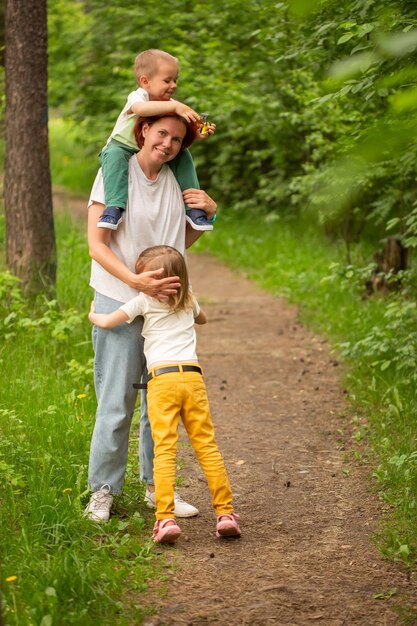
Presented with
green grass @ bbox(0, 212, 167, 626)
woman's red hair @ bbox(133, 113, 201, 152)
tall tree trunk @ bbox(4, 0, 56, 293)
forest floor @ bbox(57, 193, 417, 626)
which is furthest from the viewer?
tall tree trunk @ bbox(4, 0, 56, 293)

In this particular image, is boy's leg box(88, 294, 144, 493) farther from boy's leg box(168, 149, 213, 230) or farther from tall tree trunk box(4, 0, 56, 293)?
tall tree trunk box(4, 0, 56, 293)

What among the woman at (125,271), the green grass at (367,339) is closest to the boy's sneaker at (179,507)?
the woman at (125,271)

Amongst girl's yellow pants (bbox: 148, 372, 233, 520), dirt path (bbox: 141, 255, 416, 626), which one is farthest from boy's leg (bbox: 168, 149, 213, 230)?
dirt path (bbox: 141, 255, 416, 626)

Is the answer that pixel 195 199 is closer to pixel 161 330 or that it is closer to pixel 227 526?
pixel 161 330

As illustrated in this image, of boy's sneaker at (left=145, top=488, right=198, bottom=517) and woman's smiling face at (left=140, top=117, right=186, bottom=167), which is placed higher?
woman's smiling face at (left=140, top=117, right=186, bottom=167)

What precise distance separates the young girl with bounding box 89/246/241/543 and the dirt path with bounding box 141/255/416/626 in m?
0.25

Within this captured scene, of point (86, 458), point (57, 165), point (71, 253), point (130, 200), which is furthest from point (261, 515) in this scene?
point (57, 165)

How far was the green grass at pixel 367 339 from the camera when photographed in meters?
4.82

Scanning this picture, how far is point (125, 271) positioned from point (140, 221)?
0.27 metres

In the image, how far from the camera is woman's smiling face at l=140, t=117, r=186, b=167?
403 cm

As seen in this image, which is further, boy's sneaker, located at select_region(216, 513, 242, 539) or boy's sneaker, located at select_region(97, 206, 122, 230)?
boy's sneaker, located at select_region(216, 513, 242, 539)

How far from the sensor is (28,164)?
757 cm

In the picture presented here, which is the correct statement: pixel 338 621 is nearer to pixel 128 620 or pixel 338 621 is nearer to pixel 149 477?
pixel 128 620

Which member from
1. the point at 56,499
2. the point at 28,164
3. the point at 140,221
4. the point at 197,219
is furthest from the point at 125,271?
the point at 28,164
